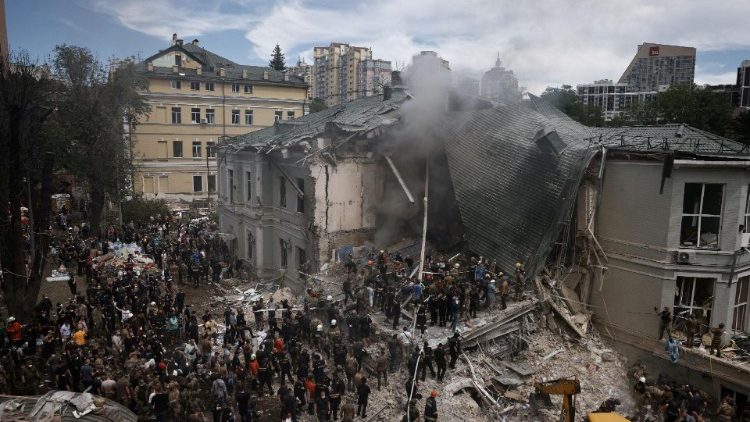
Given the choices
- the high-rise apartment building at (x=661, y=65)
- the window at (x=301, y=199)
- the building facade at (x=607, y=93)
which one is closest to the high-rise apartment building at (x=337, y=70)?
the building facade at (x=607, y=93)

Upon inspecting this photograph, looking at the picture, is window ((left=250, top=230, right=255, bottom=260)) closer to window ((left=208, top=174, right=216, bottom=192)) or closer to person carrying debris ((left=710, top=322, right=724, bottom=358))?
person carrying debris ((left=710, top=322, right=724, bottom=358))

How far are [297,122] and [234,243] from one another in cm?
822

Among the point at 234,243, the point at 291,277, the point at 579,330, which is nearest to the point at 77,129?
the point at 234,243

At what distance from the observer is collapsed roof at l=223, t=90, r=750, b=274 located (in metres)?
18.1

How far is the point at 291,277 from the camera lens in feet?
83.5

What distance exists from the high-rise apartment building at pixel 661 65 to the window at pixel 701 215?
88.6 m

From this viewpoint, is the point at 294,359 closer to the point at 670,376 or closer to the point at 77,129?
the point at 670,376

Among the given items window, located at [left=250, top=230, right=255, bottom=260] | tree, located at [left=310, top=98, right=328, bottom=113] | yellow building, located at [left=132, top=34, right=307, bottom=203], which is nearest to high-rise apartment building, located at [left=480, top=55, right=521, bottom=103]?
window, located at [left=250, top=230, right=255, bottom=260]

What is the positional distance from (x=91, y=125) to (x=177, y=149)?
1300 centimetres

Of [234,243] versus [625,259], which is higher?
[625,259]

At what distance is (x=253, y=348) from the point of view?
58.1 feet

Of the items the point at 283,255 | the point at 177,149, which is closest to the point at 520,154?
the point at 283,255

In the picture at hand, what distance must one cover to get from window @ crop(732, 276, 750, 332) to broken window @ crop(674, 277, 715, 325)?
1.05m

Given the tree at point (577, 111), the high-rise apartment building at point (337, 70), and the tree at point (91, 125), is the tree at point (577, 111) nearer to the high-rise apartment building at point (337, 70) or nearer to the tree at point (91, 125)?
the tree at point (91, 125)
